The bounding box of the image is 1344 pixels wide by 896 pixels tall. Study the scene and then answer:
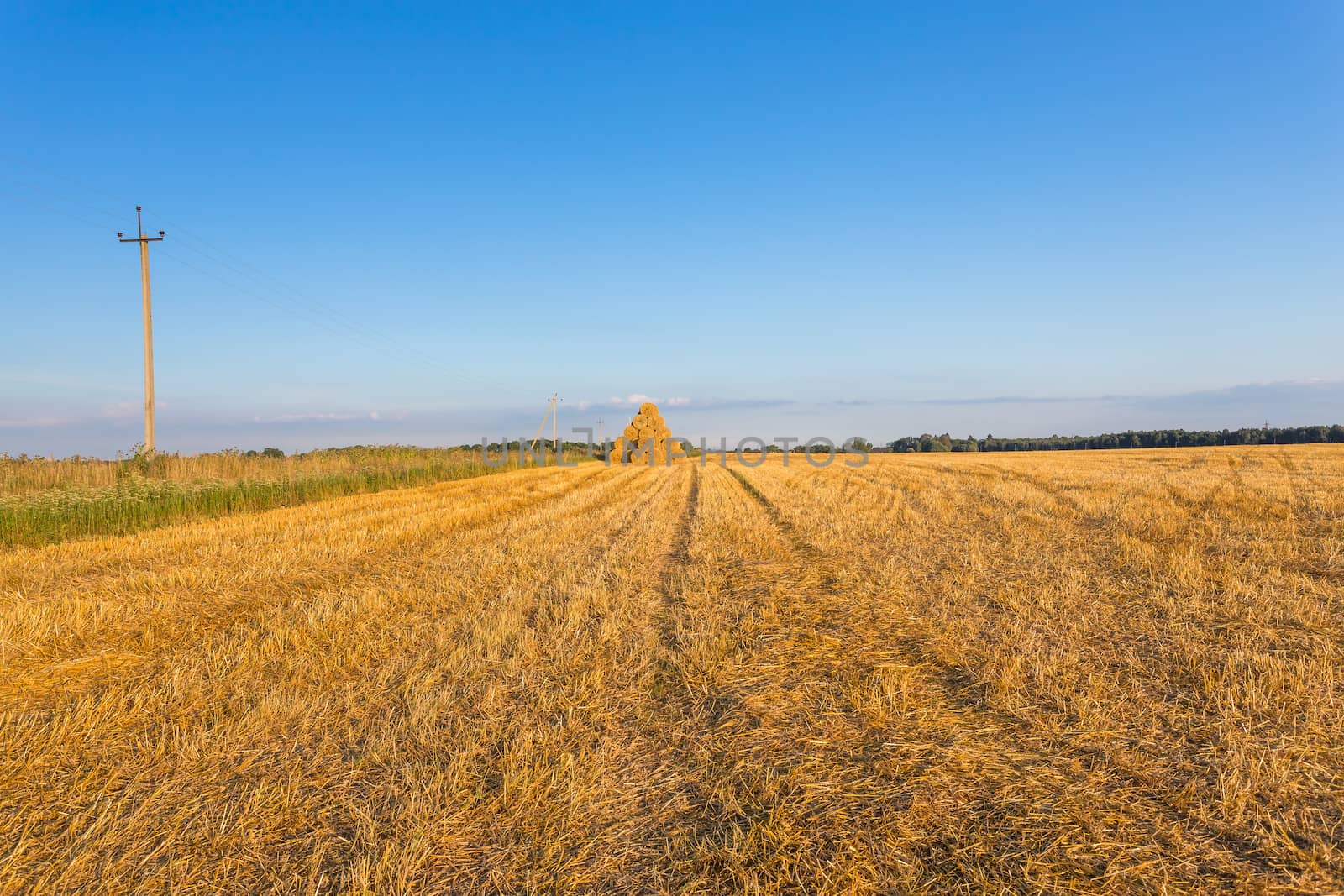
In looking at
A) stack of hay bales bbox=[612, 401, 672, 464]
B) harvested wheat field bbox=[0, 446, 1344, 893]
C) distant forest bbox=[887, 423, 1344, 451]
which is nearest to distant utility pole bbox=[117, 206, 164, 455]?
harvested wheat field bbox=[0, 446, 1344, 893]

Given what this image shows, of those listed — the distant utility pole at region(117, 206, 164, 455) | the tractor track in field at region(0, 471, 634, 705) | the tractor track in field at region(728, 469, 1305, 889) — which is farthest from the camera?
the distant utility pole at region(117, 206, 164, 455)

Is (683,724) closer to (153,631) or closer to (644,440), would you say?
(153,631)

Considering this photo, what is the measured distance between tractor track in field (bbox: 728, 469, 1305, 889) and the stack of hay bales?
44.1 metres

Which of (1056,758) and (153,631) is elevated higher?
(153,631)

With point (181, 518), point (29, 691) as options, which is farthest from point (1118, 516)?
point (181, 518)

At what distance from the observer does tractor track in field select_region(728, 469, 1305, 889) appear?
7.59ft

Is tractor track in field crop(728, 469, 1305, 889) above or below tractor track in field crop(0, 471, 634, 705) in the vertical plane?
below

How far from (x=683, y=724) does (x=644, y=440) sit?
158 ft

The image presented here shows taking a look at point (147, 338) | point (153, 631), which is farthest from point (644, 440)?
point (153, 631)

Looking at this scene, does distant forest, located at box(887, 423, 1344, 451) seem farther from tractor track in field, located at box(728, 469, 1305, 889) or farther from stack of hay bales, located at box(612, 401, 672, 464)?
tractor track in field, located at box(728, 469, 1305, 889)

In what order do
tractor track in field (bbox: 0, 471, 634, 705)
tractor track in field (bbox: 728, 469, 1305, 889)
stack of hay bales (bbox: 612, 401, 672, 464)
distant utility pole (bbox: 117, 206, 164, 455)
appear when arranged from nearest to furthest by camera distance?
tractor track in field (bbox: 728, 469, 1305, 889)
tractor track in field (bbox: 0, 471, 634, 705)
distant utility pole (bbox: 117, 206, 164, 455)
stack of hay bales (bbox: 612, 401, 672, 464)

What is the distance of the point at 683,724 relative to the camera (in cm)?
354

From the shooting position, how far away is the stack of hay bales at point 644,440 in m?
50.3

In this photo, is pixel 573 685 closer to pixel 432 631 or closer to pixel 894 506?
pixel 432 631
